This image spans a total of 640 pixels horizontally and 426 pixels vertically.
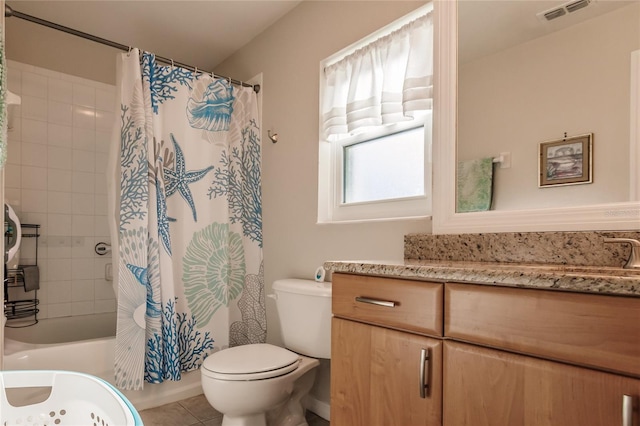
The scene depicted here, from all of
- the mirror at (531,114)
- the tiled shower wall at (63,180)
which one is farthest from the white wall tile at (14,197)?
the mirror at (531,114)

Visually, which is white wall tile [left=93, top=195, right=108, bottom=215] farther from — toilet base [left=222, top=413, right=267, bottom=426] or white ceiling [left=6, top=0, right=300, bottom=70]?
toilet base [left=222, top=413, right=267, bottom=426]

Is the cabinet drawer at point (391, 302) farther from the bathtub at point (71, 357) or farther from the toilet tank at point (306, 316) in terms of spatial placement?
the bathtub at point (71, 357)

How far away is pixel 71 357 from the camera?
78.2 inches

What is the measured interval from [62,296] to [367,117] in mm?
2426

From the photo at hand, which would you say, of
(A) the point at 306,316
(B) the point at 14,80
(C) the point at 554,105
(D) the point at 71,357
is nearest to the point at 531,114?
(C) the point at 554,105

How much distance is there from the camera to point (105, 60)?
9.55ft

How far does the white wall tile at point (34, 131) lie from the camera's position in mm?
2582

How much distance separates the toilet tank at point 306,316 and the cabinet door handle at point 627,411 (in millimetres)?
1157

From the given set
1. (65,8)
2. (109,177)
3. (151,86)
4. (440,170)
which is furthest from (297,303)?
(65,8)

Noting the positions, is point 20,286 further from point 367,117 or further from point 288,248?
point 367,117

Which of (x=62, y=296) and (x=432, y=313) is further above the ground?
(x=432, y=313)

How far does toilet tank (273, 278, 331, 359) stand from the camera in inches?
68.1

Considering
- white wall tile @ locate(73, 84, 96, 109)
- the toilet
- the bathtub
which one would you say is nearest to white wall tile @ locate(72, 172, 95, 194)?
white wall tile @ locate(73, 84, 96, 109)

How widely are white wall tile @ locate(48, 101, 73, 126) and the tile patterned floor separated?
2043 mm
